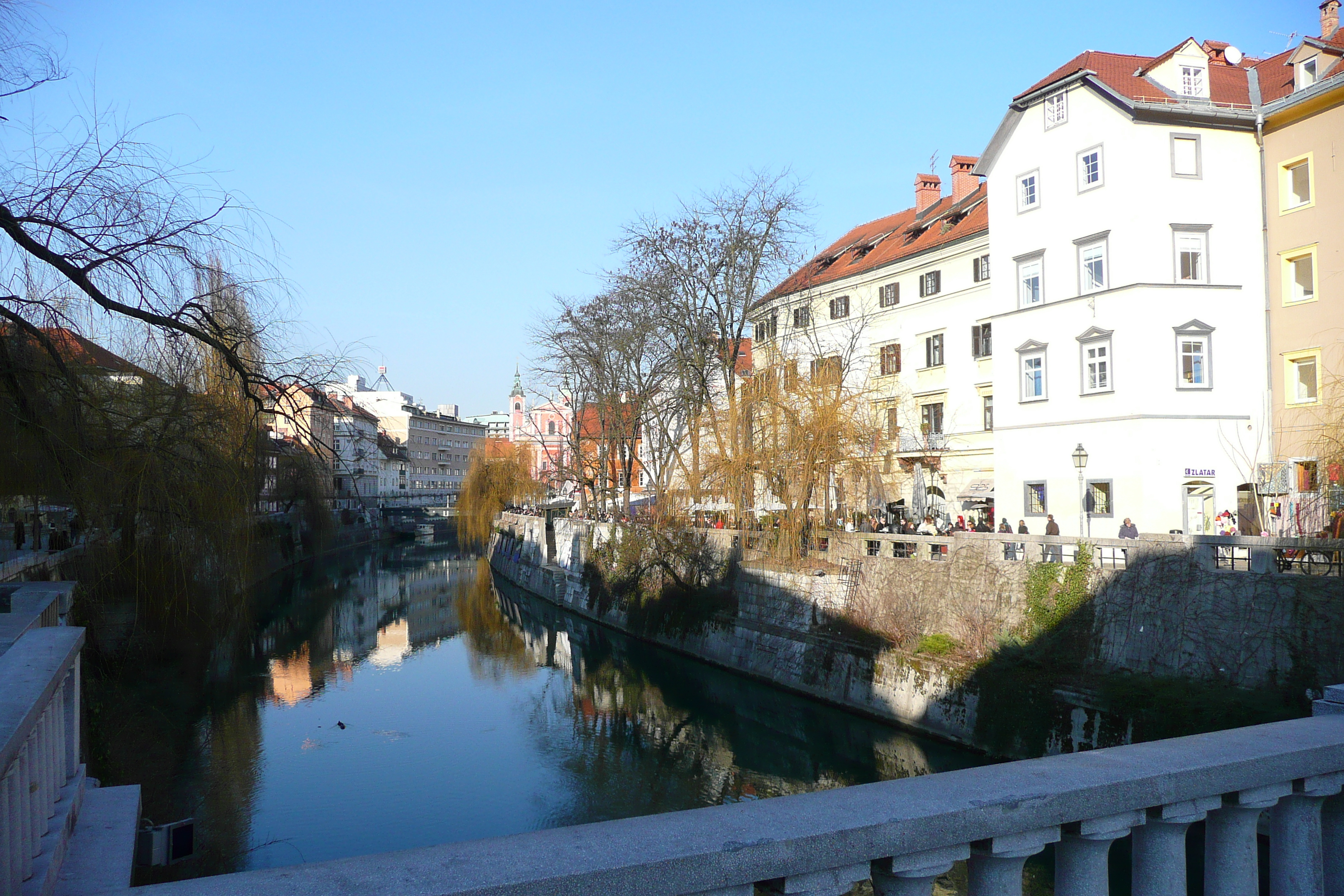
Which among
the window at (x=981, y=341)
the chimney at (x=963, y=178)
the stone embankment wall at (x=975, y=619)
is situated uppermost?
the chimney at (x=963, y=178)

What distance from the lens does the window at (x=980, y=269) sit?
29312mm

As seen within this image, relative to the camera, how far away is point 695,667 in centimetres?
2402

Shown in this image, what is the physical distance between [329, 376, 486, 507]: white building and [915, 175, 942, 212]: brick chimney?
8005 centimetres

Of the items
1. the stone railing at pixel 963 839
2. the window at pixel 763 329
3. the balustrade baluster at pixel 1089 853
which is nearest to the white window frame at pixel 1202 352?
the window at pixel 763 329

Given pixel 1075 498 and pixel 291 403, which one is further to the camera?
pixel 1075 498

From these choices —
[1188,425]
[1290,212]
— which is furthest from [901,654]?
[1290,212]

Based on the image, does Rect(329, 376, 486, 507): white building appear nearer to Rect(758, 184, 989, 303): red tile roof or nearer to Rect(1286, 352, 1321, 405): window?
Rect(758, 184, 989, 303): red tile roof

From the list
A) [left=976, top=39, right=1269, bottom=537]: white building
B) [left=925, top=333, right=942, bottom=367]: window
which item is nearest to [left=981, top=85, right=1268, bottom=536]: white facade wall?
[left=976, top=39, right=1269, bottom=537]: white building

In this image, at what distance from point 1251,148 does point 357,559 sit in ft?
173

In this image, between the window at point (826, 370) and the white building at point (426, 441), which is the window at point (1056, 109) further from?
the white building at point (426, 441)

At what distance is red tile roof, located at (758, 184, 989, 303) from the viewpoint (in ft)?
98.7

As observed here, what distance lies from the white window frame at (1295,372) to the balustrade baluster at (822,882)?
75.5ft

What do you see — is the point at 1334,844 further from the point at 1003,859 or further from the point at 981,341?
the point at 981,341

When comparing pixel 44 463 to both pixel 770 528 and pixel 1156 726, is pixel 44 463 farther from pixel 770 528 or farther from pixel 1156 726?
pixel 770 528
